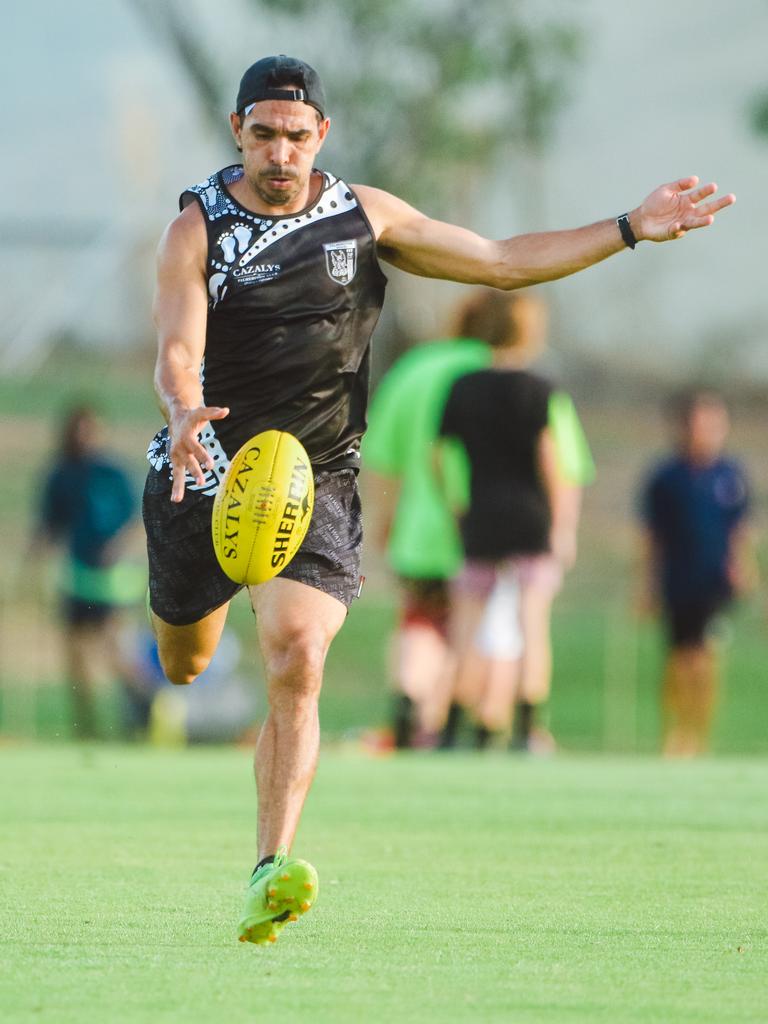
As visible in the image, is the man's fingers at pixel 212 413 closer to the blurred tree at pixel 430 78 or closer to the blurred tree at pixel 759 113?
the blurred tree at pixel 759 113

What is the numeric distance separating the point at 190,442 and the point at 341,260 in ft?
3.26

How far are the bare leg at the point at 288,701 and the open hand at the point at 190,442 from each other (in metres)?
0.59

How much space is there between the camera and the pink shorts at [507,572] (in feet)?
35.7

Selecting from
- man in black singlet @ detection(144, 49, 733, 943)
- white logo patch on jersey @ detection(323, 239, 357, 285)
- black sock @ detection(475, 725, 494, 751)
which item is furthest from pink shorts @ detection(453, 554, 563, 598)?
white logo patch on jersey @ detection(323, 239, 357, 285)

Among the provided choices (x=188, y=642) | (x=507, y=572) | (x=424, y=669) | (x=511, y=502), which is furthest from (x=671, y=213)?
(x=424, y=669)

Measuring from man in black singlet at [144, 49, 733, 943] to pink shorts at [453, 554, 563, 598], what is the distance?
4805 millimetres

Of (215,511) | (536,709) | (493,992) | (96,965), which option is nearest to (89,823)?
(215,511)

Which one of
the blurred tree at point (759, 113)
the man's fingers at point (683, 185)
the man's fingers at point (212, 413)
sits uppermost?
the blurred tree at point (759, 113)

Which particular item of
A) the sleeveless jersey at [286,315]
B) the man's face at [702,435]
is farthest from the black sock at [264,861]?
the man's face at [702,435]

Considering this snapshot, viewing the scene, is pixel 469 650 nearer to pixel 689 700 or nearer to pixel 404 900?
pixel 689 700

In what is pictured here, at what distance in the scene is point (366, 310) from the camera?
5.95 meters

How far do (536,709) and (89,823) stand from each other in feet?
13.9

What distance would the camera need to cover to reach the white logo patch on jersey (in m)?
5.83

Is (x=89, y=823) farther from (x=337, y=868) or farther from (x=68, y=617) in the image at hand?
(x=68, y=617)
